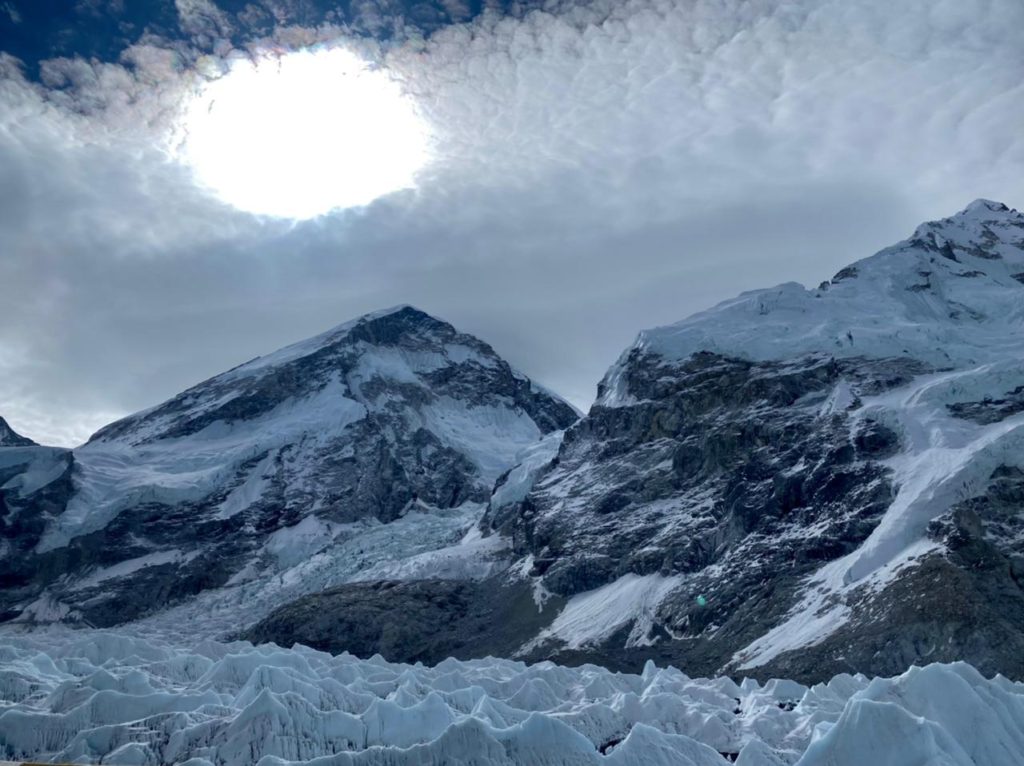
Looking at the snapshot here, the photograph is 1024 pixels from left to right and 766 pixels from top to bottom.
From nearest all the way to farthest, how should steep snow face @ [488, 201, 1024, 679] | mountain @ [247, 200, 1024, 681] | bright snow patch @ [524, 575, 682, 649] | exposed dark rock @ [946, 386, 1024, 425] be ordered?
steep snow face @ [488, 201, 1024, 679]
mountain @ [247, 200, 1024, 681]
bright snow patch @ [524, 575, 682, 649]
exposed dark rock @ [946, 386, 1024, 425]

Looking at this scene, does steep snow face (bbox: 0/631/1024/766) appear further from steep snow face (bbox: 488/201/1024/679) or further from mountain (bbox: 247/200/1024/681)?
mountain (bbox: 247/200/1024/681)

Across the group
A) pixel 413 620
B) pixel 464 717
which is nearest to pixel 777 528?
pixel 413 620

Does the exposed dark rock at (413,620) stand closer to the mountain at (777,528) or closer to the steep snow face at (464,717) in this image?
the mountain at (777,528)

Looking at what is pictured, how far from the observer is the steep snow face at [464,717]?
45562 mm

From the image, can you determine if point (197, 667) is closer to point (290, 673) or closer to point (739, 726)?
point (290, 673)

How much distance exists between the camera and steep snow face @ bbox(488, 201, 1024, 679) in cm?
11106

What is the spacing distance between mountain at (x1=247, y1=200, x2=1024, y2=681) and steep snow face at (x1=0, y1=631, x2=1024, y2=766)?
3477 cm

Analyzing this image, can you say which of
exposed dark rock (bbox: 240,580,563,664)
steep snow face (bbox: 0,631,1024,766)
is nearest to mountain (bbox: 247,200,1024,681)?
exposed dark rock (bbox: 240,580,563,664)

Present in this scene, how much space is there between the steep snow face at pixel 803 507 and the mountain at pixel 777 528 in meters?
0.31

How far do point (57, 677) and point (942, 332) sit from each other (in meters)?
155

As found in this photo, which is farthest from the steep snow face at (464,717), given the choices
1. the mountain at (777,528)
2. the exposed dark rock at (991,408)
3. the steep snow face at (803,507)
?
the exposed dark rock at (991,408)

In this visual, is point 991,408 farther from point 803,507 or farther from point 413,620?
point 413,620

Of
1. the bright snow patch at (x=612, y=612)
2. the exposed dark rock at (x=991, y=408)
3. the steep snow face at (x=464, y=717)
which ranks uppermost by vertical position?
the exposed dark rock at (x=991, y=408)

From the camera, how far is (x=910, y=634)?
341 ft
